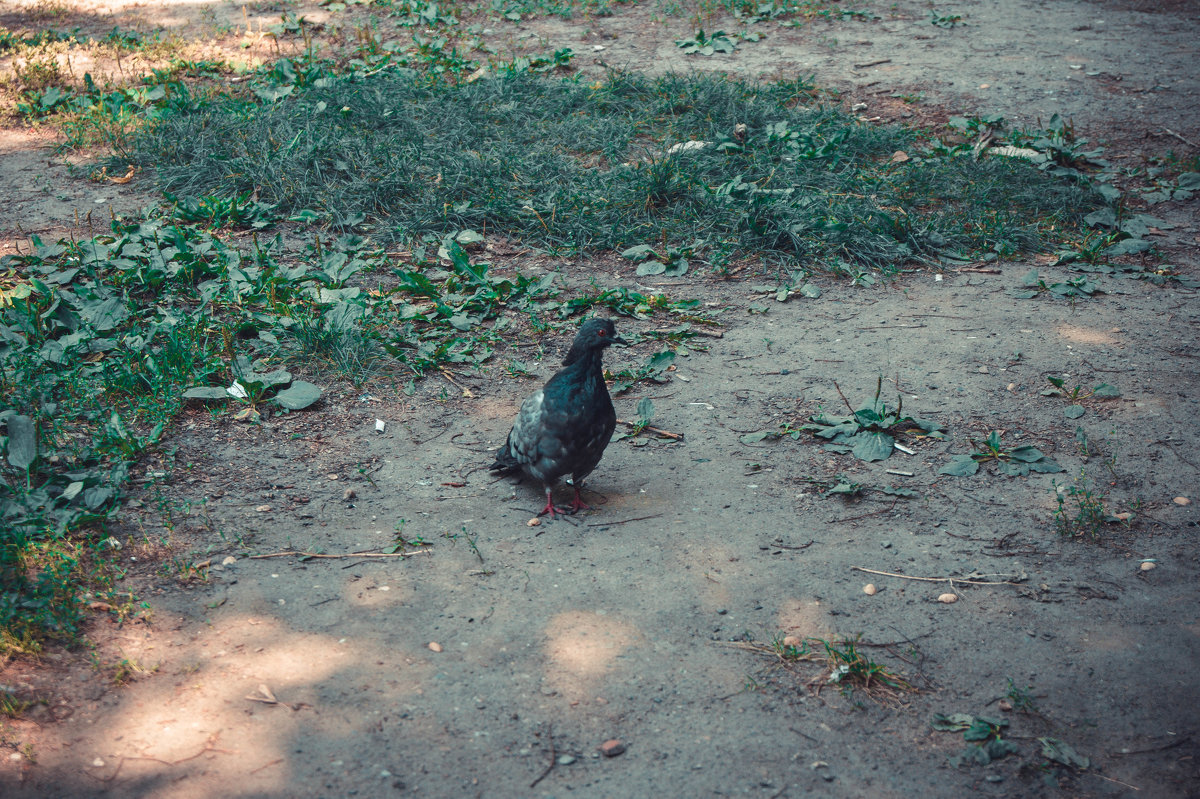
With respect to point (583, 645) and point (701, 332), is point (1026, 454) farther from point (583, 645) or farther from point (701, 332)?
point (583, 645)

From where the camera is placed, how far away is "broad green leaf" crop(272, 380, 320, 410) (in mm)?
3947

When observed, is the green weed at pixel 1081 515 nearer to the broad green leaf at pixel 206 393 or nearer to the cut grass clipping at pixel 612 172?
the cut grass clipping at pixel 612 172

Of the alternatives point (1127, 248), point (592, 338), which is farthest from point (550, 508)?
point (1127, 248)

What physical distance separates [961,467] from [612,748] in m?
2.05

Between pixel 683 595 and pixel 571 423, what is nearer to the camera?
pixel 683 595

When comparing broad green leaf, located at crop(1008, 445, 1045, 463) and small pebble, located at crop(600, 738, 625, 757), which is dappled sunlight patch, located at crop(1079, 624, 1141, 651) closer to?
broad green leaf, located at crop(1008, 445, 1045, 463)

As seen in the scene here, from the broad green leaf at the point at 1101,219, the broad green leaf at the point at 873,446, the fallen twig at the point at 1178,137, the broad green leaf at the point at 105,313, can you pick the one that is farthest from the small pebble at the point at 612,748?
the fallen twig at the point at 1178,137

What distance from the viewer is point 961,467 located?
11.7ft

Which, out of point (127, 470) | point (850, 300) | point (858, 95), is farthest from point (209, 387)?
point (858, 95)

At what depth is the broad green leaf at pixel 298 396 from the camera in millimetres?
3947

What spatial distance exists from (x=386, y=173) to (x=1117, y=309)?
15.7ft

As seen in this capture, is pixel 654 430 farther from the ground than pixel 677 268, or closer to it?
closer to it

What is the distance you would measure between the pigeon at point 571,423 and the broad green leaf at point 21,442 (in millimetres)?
1816

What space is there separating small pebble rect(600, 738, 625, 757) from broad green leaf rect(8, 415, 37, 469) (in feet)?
7.90
